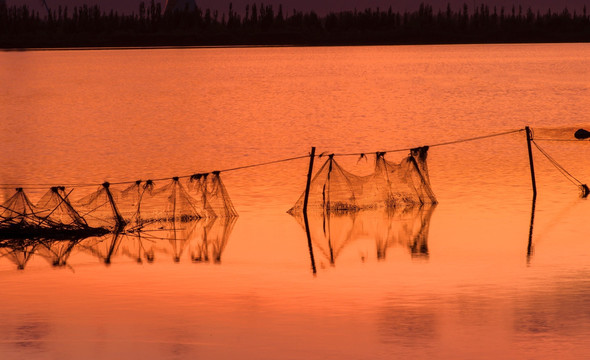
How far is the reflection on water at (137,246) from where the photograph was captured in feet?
81.3

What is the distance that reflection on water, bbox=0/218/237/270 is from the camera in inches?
975

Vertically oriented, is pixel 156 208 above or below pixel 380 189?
below

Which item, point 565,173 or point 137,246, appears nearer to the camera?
point 137,246


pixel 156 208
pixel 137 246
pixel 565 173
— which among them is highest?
pixel 565 173

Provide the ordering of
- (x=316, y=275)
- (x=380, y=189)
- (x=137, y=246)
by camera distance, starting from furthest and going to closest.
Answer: (x=380, y=189), (x=137, y=246), (x=316, y=275)

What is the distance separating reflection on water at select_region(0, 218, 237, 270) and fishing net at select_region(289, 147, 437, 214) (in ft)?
11.8

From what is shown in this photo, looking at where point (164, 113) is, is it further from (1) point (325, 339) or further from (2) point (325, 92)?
(1) point (325, 339)

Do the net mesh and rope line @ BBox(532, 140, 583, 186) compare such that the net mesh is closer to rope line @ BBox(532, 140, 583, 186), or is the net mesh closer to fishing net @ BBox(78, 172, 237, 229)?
Result: fishing net @ BBox(78, 172, 237, 229)

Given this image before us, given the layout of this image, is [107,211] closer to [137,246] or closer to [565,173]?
[137,246]

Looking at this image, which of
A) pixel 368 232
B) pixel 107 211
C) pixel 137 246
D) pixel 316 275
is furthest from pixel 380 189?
pixel 316 275

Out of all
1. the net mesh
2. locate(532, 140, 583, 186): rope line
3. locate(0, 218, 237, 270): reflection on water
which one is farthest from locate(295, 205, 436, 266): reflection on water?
locate(532, 140, 583, 186): rope line

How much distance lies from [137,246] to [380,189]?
28.1 ft

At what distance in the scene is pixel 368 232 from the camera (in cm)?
2783

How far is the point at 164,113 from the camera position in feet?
293
